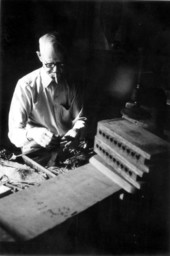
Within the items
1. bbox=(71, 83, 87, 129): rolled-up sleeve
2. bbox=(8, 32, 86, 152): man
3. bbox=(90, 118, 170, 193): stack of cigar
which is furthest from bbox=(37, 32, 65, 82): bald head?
bbox=(90, 118, 170, 193): stack of cigar

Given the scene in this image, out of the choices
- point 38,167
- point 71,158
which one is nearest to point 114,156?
point 38,167

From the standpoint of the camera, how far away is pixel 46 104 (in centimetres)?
430

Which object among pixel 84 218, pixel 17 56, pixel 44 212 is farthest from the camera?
pixel 17 56

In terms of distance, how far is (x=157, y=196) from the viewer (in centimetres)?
282

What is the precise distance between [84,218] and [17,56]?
11.7 ft

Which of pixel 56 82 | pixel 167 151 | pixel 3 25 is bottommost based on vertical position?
pixel 167 151

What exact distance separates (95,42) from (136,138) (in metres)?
3.33

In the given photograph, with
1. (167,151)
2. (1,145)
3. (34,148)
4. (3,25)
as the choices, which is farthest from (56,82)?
(167,151)

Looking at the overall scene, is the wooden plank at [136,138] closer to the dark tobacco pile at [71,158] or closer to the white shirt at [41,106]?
the dark tobacco pile at [71,158]

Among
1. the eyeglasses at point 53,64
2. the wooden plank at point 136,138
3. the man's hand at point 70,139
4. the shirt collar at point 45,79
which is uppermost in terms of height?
the eyeglasses at point 53,64

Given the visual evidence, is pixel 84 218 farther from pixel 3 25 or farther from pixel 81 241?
pixel 3 25

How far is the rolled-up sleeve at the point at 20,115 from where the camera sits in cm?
388

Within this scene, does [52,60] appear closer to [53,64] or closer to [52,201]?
[53,64]

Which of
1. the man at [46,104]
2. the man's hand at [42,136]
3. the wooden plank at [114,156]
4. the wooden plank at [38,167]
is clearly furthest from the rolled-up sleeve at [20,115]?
the wooden plank at [114,156]
